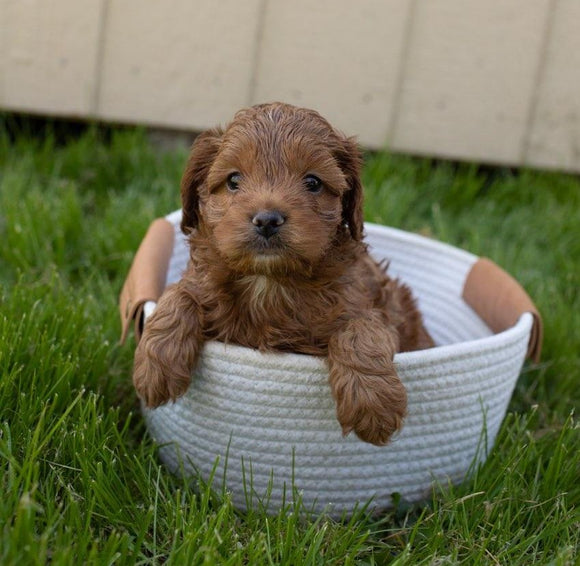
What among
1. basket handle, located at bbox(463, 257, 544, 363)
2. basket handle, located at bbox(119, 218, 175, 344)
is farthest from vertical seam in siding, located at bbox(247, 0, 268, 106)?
basket handle, located at bbox(463, 257, 544, 363)

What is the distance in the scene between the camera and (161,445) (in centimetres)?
252

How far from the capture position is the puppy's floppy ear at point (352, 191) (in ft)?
8.20

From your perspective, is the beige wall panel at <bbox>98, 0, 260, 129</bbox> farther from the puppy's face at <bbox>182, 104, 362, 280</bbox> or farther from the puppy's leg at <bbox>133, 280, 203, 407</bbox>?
the puppy's leg at <bbox>133, 280, 203, 407</bbox>

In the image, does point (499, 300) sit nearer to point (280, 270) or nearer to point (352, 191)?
point (352, 191)

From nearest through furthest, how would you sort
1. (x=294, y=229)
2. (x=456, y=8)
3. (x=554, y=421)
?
(x=294, y=229) → (x=554, y=421) → (x=456, y=8)

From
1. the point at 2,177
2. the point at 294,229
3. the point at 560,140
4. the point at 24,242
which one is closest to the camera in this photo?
the point at 294,229

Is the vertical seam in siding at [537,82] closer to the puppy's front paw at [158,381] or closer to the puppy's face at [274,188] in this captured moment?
the puppy's face at [274,188]

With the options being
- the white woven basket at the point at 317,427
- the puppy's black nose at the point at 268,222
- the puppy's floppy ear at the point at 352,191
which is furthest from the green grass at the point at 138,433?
the puppy's floppy ear at the point at 352,191

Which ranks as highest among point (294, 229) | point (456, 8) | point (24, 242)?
point (456, 8)

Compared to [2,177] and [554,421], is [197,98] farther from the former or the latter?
[554,421]

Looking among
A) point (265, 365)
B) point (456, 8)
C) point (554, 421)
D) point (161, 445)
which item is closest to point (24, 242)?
point (161, 445)

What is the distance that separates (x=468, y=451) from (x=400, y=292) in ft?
2.21

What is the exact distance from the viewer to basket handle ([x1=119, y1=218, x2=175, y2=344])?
267 cm

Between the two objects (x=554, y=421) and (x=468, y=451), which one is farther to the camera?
(x=554, y=421)
